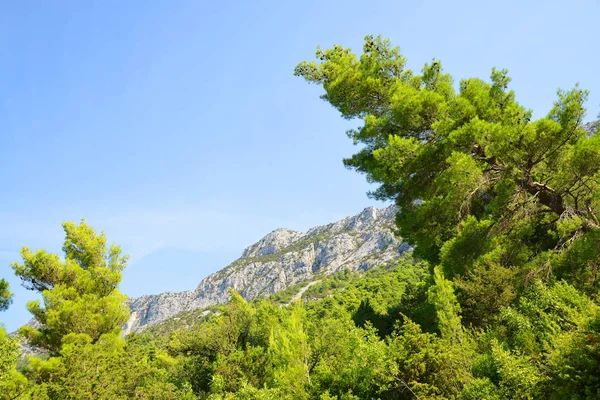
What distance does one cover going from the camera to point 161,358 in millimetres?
38781

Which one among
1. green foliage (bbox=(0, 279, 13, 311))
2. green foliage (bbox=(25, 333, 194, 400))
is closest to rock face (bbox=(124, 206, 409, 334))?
green foliage (bbox=(25, 333, 194, 400))

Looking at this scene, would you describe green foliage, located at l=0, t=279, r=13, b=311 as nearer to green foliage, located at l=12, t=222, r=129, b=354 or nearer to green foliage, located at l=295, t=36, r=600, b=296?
green foliage, located at l=12, t=222, r=129, b=354

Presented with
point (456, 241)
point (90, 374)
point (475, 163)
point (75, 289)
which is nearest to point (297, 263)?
point (75, 289)

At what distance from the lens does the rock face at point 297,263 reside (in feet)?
474

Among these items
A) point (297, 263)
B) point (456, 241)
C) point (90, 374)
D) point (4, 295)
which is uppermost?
point (297, 263)

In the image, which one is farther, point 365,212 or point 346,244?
point 365,212

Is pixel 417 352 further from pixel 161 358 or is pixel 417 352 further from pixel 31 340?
pixel 161 358

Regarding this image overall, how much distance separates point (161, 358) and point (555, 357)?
4082 cm

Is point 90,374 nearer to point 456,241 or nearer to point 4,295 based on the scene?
point 4,295

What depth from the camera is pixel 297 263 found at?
16088cm

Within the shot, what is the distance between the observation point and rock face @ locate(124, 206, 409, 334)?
144625 millimetres

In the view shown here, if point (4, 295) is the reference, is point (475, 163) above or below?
below

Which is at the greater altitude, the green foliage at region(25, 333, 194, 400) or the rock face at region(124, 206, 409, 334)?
the rock face at region(124, 206, 409, 334)

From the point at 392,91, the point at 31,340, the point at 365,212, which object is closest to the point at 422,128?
the point at 392,91
